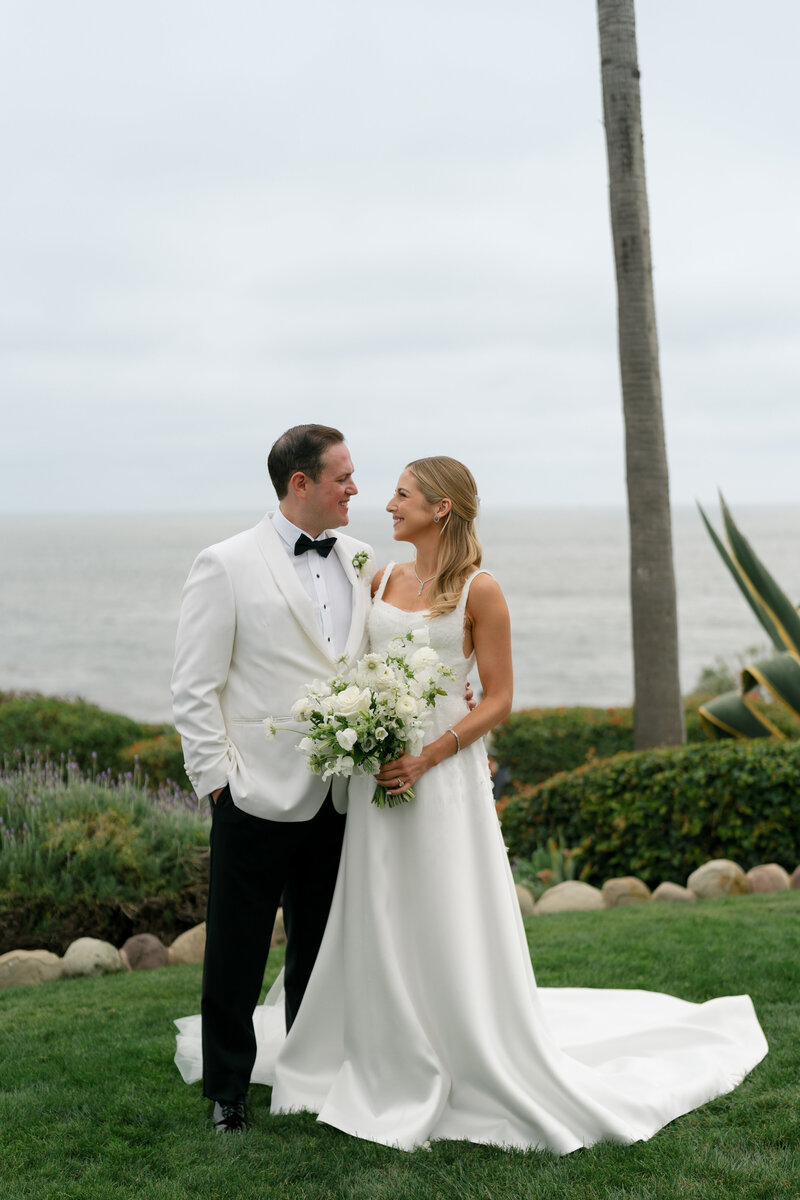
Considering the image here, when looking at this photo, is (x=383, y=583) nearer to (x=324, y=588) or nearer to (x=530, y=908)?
(x=324, y=588)

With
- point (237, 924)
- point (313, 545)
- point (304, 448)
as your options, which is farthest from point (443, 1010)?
point (304, 448)

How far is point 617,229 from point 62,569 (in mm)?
87496

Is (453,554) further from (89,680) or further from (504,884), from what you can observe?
(89,680)

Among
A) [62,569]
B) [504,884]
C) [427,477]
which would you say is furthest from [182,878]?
[62,569]

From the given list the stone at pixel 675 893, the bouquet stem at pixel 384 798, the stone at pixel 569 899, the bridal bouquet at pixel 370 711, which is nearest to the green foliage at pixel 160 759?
the stone at pixel 569 899

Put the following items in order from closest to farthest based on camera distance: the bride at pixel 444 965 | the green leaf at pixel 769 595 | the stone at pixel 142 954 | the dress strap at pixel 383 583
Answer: the bride at pixel 444 965 < the dress strap at pixel 383 583 < the stone at pixel 142 954 < the green leaf at pixel 769 595

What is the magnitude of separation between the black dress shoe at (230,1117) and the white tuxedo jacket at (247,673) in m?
1.08

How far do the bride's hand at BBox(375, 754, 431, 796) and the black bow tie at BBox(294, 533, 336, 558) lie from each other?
858mm

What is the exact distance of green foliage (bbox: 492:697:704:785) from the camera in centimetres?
1109

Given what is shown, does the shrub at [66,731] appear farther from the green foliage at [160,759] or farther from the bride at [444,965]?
the bride at [444,965]

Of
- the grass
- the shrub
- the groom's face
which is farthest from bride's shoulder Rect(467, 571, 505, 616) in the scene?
the shrub

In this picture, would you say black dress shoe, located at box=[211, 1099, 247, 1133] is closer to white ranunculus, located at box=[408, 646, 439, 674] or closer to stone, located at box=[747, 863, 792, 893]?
white ranunculus, located at box=[408, 646, 439, 674]

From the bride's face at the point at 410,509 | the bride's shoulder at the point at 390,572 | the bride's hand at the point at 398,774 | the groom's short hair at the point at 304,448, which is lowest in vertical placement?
the bride's hand at the point at 398,774

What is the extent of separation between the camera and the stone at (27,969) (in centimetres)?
600
